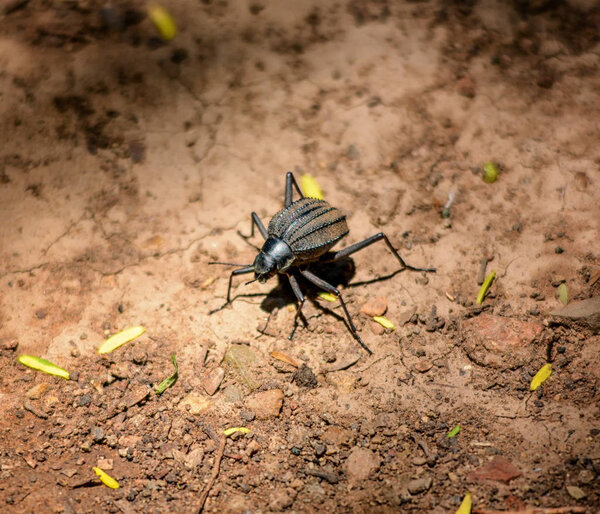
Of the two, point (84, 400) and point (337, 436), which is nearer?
point (337, 436)

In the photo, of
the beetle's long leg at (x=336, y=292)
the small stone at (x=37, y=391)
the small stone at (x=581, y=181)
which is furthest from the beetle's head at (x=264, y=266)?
the small stone at (x=581, y=181)

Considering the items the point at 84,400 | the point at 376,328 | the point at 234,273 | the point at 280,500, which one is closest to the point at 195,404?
the point at 84,400

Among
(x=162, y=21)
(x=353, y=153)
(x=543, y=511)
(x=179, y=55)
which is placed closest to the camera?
(x=543, y=511)

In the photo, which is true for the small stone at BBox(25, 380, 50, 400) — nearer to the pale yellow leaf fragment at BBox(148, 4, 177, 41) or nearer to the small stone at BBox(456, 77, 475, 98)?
the pale yellow leaf fragment at BBox(148, 4, 177, 41)

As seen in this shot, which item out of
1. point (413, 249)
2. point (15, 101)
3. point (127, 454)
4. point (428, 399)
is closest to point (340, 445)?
point (428, 399)

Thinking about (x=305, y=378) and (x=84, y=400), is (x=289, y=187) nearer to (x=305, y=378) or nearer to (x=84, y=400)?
(x=305, y=378)
